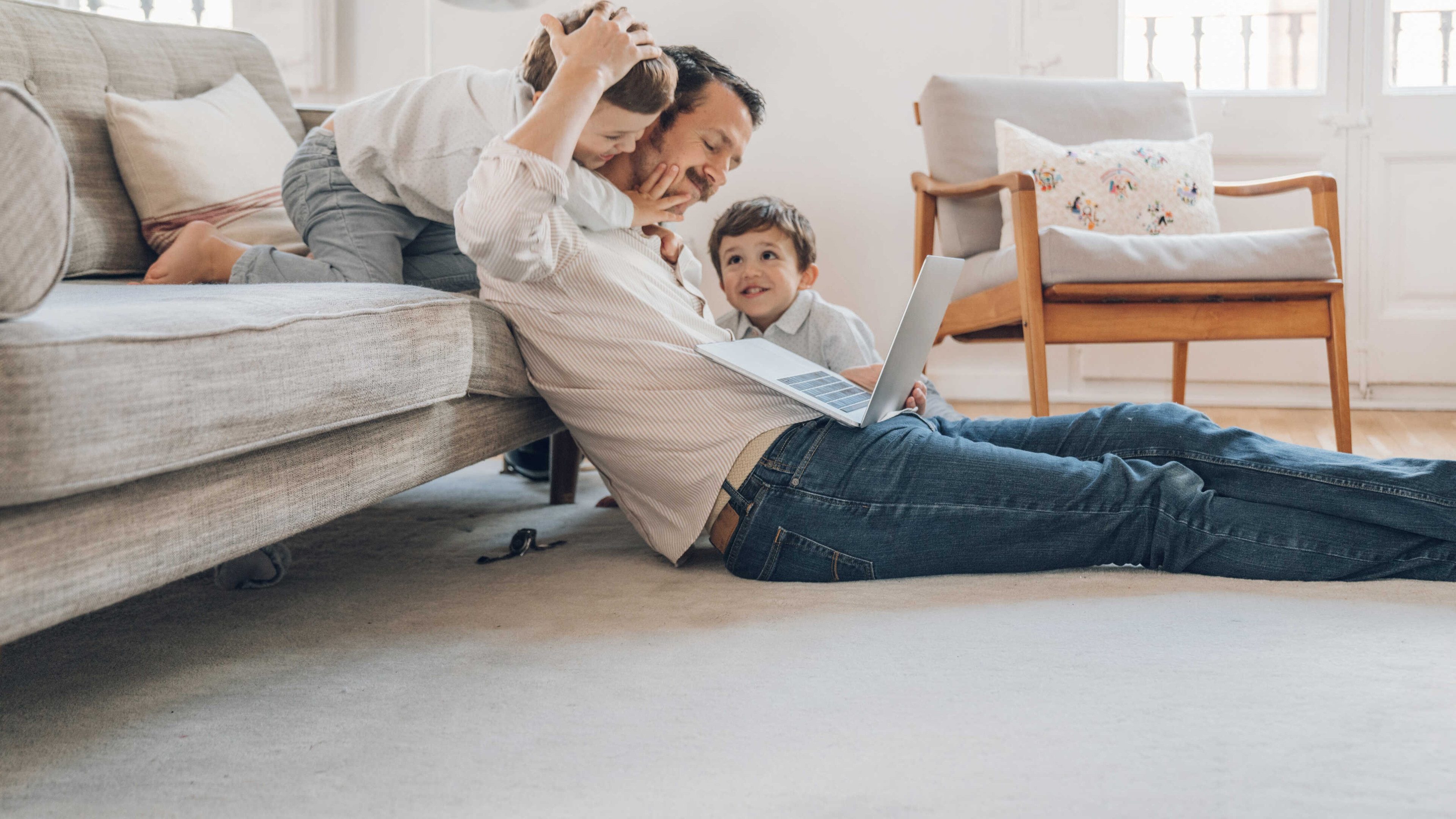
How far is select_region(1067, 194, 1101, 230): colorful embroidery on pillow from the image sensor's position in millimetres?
2283

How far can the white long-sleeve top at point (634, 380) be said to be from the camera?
3.67 ft

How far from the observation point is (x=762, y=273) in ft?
6.16

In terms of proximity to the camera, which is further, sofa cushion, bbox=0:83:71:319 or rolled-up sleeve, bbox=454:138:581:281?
rolled-up sleeve, bbox=454:138:581:281

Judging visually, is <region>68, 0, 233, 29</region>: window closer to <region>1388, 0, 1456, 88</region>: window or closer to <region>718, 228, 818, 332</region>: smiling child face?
<region>718, 228, 818, 332</region>: smiling child face

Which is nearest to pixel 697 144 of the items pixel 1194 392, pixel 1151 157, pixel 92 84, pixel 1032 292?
pixel 1032 292


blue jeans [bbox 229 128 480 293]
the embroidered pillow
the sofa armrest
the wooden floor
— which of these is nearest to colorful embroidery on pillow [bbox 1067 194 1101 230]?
the embroidered pillow

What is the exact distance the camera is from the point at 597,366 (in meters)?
1.15

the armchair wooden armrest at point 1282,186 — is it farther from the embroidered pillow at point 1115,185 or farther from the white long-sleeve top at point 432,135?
the white long-sleeve top at point 432,135

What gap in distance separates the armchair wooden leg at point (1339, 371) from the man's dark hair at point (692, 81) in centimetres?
133

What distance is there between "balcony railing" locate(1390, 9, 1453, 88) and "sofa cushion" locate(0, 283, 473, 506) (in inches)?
116

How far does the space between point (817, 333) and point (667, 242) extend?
56cm

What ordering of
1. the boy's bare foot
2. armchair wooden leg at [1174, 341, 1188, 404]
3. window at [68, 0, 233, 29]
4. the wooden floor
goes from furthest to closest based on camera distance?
window at [68, 0, 233, 29] < armchair wooden leg at [1174, 341, 1188, 404] < the wooden floor < the boy's bare foot

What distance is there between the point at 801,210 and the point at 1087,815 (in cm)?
271

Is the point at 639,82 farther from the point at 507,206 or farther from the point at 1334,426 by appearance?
the point at 1334,426
